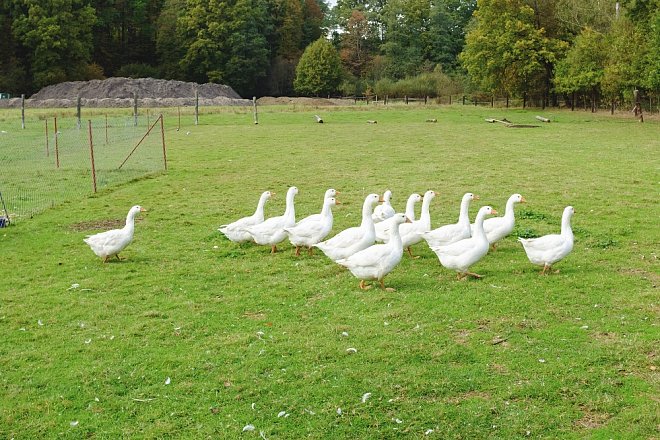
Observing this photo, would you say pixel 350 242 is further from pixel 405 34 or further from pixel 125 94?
pixel 405 34

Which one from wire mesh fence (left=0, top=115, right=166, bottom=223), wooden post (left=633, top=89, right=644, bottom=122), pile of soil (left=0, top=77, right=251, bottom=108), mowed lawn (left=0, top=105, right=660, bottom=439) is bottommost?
mowed lawn (left=0, top=105, right=660, bottom=439)

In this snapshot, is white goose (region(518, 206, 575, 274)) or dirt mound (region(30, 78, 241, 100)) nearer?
white goose (region(518, 206, 575, 274))

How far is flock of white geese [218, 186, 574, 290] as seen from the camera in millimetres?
9961

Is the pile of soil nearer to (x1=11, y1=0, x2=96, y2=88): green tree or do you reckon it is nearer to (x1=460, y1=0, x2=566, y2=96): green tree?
(x1=11, y1=0, x2=96, y2=88): green tree

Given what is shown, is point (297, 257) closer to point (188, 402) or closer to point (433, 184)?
point (188, 402)

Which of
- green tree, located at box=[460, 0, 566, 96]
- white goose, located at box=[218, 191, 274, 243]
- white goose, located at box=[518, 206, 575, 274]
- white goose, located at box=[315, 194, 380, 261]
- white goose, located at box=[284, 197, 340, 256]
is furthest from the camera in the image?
green tree, located at box=[460, 0, 566, 96]

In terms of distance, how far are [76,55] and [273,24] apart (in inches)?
1278

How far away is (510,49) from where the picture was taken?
210 ft

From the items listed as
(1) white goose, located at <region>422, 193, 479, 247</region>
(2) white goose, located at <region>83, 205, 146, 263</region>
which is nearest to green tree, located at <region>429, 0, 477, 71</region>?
(1) white goose, located at <region>422, 193, 479, 247</region>

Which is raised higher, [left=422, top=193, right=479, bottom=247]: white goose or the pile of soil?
the pile of soil

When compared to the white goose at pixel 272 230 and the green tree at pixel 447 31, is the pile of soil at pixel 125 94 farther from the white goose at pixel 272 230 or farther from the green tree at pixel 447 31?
the white goose at pixel 272 230

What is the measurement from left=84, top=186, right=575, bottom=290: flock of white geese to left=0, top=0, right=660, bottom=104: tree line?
5302 cm

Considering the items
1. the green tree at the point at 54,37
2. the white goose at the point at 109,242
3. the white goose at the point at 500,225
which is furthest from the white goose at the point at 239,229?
the green tree at the point at 54,37

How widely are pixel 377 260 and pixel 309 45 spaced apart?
93722 mm
